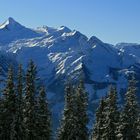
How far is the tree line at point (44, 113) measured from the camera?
4603 cm

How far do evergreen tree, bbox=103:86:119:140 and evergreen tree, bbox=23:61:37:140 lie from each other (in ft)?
22.8

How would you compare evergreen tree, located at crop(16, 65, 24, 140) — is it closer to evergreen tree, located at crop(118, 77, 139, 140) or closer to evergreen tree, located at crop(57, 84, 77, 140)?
evergreen tree, located at crop(57, 84, 77, 140)

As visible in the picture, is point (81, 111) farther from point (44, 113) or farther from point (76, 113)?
point (44, 113)

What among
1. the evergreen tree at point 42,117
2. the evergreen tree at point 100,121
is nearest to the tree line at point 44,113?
the evergreen tree at point 42,117

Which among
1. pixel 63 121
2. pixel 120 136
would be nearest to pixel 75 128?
pixel 63 121

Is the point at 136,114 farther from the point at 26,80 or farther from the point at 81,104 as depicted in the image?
the point at 26,80

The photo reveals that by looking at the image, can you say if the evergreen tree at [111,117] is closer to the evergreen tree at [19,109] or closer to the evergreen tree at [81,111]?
the evergreen tree at [81,111]

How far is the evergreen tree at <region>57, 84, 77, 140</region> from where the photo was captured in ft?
171

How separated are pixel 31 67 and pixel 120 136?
10.4 metres

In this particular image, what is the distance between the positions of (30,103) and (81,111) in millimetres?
6820

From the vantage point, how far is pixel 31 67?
154 ft

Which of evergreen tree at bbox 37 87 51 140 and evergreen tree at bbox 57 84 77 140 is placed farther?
evergreen tree at bbox 57 84 77 140

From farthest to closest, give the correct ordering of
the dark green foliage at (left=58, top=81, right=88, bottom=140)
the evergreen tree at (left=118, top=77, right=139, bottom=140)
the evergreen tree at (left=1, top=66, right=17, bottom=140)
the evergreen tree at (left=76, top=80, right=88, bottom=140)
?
the dark green foliage at (left=58, top=81, right=88, bottom=140)
the evergreen tree at (left=76, top=80, right=88, bottom=140)
the evergreen tree at (left=118, top=77, right=139, bottom=140)
the evergreen tree at (left=1, top=66, right=17, bottom=140)

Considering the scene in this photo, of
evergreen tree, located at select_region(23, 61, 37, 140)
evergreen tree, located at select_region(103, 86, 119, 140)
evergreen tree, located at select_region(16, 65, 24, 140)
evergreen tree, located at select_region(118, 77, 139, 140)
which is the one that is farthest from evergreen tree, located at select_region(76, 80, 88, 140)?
evergreen tree, located at select_region(16, 65, 24, 140)
